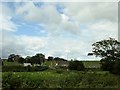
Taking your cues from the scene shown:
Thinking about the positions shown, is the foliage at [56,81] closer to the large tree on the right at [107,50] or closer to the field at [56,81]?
the field at [56,81]

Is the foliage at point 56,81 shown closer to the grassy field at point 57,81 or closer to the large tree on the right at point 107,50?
the grassy field at point 57,81

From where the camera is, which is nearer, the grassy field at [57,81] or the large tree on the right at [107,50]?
the grassy field at [57,81]

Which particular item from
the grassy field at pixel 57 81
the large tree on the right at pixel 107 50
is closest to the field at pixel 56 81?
the grassy field at pixel 57 81

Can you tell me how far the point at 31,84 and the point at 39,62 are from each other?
33320 mm

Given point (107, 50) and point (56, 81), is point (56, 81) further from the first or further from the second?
point (107, 50)

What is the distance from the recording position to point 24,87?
2000 cm

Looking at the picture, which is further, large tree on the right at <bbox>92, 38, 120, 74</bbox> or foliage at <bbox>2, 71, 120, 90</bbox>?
large tree on the right at <bbox>92, 38, 120, 74</bbox>

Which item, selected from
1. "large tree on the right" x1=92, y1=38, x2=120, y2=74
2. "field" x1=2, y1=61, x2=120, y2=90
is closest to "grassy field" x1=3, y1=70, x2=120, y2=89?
"field" x1=2, y1=61, x2=120, y2=90

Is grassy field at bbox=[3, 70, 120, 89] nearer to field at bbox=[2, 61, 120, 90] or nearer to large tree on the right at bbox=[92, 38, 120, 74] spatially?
field at bbox=[2, 61, 120, 90]

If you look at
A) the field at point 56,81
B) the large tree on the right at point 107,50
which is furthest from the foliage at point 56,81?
the large tree on the right at point 107,50

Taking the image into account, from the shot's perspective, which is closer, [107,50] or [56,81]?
[56,81]

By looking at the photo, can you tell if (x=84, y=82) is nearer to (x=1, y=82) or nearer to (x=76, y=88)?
(x=76, y=88)

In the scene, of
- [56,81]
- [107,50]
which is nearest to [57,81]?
[56,81]

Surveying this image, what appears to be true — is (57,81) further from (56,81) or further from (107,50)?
(107,50)
